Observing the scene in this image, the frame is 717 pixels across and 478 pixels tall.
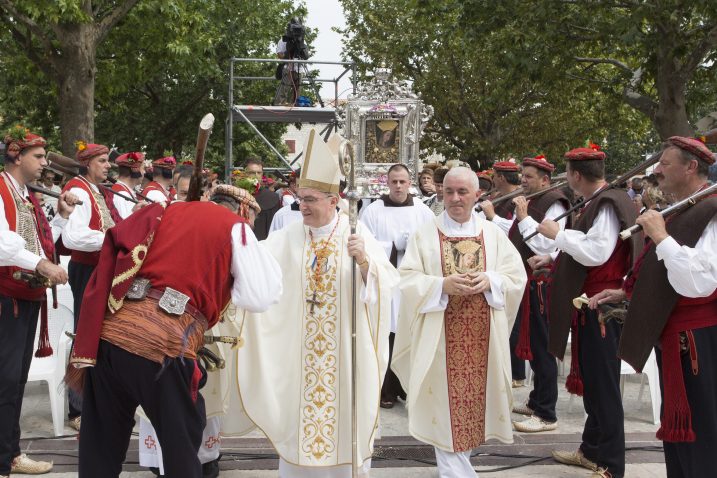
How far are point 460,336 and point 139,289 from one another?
89.6 inches

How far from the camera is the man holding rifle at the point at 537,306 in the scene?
667 centimetres

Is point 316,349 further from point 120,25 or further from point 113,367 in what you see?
point 120,25

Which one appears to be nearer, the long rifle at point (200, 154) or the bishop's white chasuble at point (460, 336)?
the long rifle at point (200, 154)

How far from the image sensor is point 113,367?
12.6ft

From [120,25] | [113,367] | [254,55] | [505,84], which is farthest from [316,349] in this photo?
[254,55]

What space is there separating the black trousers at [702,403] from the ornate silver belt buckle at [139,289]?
2.62 m

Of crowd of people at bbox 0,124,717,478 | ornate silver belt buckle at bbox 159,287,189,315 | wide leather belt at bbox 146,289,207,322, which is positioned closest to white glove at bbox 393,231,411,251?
crowd of people at bbox 0,124,717,478

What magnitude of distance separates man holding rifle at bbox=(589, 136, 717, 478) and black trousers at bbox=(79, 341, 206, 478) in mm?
2266

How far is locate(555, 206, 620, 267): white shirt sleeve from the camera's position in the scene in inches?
204

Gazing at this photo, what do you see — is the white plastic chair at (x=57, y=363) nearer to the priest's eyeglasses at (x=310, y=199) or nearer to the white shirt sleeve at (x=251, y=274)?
the priest's eyeglasses at (x=310, y=199)

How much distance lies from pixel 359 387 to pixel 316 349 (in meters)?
0.35

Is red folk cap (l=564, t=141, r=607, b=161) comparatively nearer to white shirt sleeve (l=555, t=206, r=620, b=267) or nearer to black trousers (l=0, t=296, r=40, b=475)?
white shirt sleeve (l=555, t=206, r=620, b=267)

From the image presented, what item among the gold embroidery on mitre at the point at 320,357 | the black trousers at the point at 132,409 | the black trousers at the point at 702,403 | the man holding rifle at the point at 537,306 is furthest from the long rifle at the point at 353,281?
the man holding rifle at the point at 537,306

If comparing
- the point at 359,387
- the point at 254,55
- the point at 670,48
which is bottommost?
the point at 359,387
